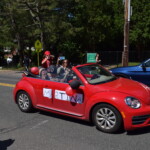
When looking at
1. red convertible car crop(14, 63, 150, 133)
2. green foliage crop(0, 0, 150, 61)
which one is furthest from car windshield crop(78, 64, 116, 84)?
green foliage crop(0, 0, 150, 61)

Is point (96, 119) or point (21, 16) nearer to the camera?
point (96, 119)

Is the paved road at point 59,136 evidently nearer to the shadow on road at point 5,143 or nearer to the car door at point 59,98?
the shadow on road at point 5,143

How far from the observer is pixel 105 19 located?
90.4 feet

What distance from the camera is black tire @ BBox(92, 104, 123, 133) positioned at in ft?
16.0

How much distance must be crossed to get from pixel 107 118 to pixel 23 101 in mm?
2748

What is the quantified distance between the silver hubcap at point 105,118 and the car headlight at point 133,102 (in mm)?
388

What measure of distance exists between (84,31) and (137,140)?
23.9m

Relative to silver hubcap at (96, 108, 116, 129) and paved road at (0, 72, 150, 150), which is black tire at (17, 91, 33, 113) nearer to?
paved road at (0, 72, 150, 150)

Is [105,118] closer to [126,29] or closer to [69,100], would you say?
[69,100]

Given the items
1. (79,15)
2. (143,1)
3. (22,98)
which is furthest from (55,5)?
(22,98)

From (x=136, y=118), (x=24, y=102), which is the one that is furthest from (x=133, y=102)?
(x=24, y=102)

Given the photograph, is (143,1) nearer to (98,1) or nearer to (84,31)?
(98,1)

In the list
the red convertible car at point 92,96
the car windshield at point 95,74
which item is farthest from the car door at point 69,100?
the car windshield at point 95,74

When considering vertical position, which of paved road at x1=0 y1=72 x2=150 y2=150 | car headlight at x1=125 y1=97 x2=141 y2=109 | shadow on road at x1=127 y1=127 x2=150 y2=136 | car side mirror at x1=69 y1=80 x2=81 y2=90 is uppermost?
car side mirror at x1=69 y1=80 x2=81 y2=90
